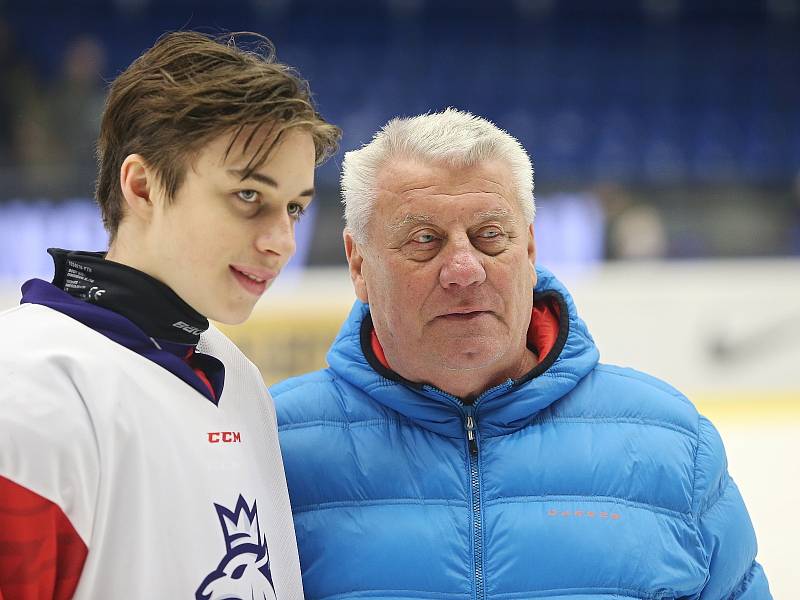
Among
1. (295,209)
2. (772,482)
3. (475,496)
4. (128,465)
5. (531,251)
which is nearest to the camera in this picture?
(128,465)

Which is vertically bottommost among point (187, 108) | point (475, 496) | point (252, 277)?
point (475, 496)

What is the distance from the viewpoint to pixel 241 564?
4.48 feet

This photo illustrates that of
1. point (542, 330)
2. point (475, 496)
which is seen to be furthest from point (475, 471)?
point (542, 330)

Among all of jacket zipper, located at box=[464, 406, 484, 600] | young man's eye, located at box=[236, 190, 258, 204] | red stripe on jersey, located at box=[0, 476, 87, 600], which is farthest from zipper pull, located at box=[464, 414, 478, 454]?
red stripe on jersey, located at box=[0, 476, 87, 600]

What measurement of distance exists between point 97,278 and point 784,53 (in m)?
10.5

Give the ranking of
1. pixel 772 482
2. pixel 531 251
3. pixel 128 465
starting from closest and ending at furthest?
pixel 128 465 → pixel 531 251 → pixel 772 482

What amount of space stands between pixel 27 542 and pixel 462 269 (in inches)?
30.8

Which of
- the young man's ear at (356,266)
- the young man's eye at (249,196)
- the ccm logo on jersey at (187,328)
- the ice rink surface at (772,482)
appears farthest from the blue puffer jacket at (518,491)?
the ice rink surface at (772,482)

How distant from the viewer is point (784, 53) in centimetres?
1055

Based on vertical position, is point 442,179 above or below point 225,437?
above

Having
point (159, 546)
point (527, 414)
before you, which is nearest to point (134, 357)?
point (159, 546)

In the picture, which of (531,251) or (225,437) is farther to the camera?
(531,251)

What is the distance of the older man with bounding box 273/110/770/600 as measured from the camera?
1.60m

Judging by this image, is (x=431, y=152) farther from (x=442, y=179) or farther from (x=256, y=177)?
(x=256, y=177)
